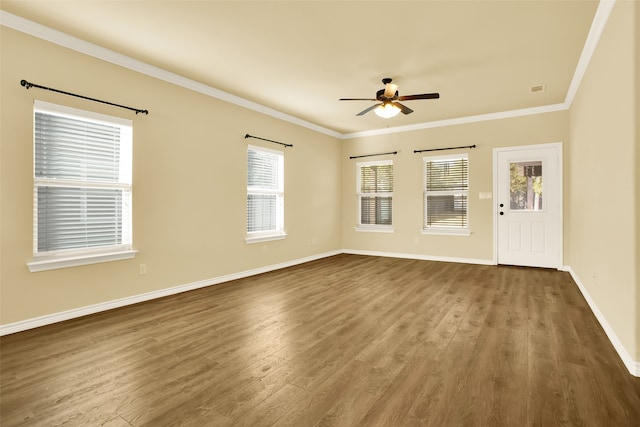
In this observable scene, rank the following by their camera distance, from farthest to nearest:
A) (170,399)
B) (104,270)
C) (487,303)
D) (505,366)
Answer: (487,303) → (104,270) → (505,366) → (170,399)

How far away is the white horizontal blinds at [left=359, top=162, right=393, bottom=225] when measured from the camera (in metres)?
7.25

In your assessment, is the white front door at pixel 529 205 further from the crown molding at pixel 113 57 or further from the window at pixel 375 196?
the crown molding at pixel 113 57

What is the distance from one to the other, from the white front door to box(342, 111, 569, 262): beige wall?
15cm

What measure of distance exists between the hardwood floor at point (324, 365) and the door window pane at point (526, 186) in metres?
2.18

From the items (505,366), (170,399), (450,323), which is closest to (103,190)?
(170,399)

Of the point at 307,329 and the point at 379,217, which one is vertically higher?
the point at 379,217

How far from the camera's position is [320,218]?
706 cm

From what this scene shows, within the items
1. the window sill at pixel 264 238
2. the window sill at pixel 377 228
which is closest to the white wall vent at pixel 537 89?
the window sill at pixel 377 228

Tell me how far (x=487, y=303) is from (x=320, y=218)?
392 cm

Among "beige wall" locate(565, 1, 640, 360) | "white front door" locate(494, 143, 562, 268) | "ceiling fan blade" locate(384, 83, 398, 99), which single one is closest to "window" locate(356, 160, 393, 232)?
"white front door" locate(494, 143, 562, 268)

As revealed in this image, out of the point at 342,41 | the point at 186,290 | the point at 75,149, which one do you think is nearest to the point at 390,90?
the point at 342,41

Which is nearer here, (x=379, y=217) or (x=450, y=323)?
(x=450, y=323)

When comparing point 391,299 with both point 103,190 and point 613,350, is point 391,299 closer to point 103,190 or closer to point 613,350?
point 613,350

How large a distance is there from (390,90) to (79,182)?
12.2ft
